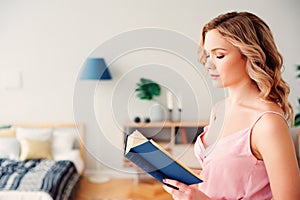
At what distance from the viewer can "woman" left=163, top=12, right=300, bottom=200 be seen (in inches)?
31.6

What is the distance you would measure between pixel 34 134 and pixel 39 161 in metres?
0.33

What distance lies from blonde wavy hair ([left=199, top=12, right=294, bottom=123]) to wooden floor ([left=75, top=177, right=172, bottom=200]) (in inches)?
105

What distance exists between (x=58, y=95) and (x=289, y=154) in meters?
3.43

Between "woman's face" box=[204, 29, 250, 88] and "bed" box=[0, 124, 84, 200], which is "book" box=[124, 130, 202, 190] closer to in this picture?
"woman's face" box=[204, 29, 250, 88]

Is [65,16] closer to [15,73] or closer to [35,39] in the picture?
[35,39]

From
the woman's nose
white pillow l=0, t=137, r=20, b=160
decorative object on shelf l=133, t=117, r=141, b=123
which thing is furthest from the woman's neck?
white pillow l=0, t=137, r=20, b=160

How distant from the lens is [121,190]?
3.62 meters

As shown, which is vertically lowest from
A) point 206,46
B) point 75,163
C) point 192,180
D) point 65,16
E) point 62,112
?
point 75,163

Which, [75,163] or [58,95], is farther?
[58,95]

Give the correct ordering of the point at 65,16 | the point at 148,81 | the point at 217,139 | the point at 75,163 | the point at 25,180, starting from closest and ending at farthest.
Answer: the point at 148,81, the point at 217,139, the point at 25,180, the point at 75,163, the point at 65,16

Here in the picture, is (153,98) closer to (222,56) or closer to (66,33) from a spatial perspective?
(222,56)

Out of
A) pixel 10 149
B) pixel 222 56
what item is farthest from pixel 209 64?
pixel 10 149

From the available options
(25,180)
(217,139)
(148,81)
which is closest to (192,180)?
(217,139)

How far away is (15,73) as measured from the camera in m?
3.99
